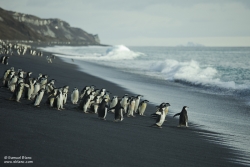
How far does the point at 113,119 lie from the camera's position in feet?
39.6

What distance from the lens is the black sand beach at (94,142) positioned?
7008mm

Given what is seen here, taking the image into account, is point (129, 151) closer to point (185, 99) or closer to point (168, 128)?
point (168, 128)

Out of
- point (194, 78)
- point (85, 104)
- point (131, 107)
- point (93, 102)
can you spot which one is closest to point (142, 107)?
point (131, 107)

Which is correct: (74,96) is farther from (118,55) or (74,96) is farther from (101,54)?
(101,54)

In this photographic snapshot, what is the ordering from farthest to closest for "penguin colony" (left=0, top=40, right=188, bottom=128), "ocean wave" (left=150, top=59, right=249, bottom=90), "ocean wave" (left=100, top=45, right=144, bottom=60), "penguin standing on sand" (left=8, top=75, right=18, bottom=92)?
"ocean wave" (left=100, top=45, right=144, bottom=60)
"ocean wave" (left=150, top=59, right=249, bottom=90)
"penguin standing on sand" (left=8, top=75, right=18, bottom=92)
"penguin colony" (left=0, top=40, right=188, bottom=128)

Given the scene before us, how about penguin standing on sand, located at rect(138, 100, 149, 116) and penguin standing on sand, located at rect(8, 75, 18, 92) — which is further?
penguin standing on sand, located at rect(8, 75, 18, 92)

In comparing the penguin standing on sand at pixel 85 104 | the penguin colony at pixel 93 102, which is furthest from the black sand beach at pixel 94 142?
the penguin standing on sand at pixel 85 104

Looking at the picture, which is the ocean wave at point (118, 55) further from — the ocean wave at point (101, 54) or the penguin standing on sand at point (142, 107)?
the penguin standing on sand at point (142, 107)

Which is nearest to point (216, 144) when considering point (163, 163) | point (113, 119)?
point (163, 163)

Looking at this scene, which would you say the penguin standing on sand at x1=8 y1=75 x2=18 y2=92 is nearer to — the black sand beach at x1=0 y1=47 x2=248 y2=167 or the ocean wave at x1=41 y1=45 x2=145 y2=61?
the black sand beach at x1=0 y1=47 x2=248 y2=167

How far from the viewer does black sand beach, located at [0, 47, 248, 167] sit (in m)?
7.01

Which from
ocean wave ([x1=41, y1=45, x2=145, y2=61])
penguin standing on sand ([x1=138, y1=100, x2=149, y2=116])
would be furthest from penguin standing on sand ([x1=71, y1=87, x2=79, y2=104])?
ocean wave ([x1=41, y1=45, x2=145, y2=61])

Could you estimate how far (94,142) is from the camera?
27.3ft

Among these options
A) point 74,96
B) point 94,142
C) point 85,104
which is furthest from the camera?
point 74,96
